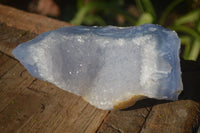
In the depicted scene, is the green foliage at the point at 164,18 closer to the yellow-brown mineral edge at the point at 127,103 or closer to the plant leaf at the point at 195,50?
the plant leaf at the point at 195,50

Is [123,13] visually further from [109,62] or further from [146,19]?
[109,62]

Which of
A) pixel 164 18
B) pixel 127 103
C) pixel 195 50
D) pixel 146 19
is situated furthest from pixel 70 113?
pixel 164 18

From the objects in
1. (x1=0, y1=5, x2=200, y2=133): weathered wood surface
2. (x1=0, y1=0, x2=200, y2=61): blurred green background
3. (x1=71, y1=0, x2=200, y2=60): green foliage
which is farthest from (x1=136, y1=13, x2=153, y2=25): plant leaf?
(x1=0, y1=5, x2=200, y2=133): weathered wood surface

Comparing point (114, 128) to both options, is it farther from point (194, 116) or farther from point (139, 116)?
point (194, 116)

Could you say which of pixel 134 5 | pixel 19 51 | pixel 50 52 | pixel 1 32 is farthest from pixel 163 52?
pixel 134 5

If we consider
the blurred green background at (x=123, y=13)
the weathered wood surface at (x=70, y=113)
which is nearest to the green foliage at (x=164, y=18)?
the blurred green background at (x=123, y=13)

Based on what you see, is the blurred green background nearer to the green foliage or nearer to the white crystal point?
the green foliage
